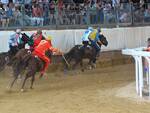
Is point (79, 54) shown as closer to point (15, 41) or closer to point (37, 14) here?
point (37, 14)

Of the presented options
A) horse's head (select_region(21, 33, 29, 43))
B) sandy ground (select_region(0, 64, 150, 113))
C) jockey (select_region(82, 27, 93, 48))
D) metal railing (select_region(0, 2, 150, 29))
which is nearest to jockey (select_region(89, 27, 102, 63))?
jockey (select_region(82, 27, 93, 48))

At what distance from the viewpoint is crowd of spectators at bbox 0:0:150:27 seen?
21.0 m

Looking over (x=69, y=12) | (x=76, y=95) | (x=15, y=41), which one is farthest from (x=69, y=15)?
(x=76, y=95)

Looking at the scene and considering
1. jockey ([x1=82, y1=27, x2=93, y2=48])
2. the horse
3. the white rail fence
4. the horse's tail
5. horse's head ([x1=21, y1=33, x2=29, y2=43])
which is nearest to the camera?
the white rail fence

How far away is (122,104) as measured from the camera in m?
13.2

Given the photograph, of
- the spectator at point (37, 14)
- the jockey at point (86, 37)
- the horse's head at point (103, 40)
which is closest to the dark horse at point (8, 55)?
the spectator at point (37, 14)

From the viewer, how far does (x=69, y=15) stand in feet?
74.2

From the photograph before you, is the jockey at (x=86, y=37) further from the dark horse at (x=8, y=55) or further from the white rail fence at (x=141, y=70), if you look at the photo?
the white rail fence at (x=141, y=70)

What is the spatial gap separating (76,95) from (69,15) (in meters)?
7.83

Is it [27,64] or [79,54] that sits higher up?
[27,64]

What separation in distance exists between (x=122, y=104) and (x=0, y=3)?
10.0 metres

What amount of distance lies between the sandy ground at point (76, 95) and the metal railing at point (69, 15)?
223cm

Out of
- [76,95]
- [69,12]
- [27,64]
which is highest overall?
[69,12]

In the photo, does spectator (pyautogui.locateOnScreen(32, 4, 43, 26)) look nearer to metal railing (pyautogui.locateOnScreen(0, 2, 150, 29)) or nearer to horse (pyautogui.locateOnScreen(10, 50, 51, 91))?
metal railing (pyautogui.locateOnScreen(0, 2, 150, 29))
